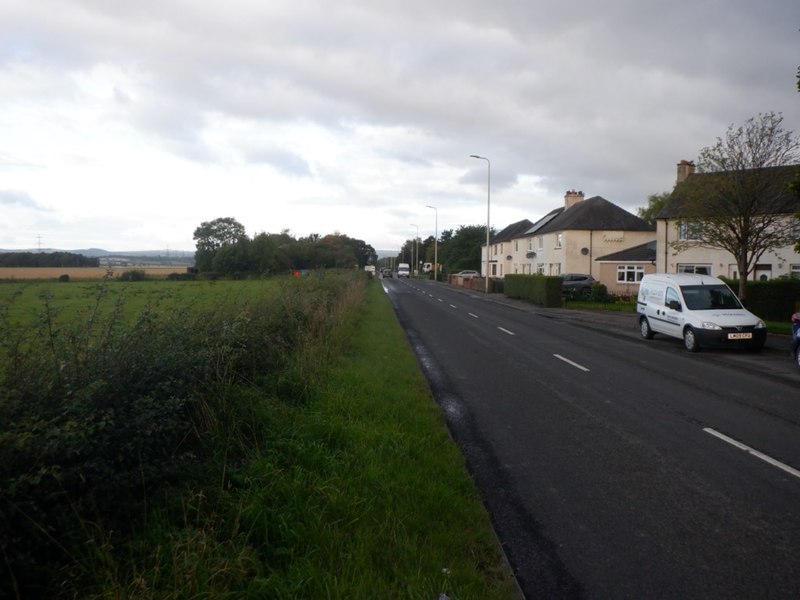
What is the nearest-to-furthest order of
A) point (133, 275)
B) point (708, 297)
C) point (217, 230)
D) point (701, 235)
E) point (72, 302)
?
point (72, 302) → point (133, 275) → point (708, 297) → point (701, 235) → point (217, 230)

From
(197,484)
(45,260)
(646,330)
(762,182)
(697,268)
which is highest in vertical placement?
(762,182)

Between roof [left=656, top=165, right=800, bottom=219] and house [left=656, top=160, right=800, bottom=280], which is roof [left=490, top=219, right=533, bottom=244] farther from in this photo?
roof [left=656, top=165, right=800, bottom=219]

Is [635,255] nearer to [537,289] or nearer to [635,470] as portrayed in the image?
[537,289]

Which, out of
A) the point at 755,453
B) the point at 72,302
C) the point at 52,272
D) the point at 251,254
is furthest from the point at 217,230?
the point at 755,453

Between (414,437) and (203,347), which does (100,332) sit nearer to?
(203,347)

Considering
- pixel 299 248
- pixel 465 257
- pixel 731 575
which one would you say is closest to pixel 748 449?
pixel 731 575

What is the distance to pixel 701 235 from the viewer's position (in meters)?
25.6

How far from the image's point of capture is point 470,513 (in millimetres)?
5152

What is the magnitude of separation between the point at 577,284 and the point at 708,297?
95.4ft

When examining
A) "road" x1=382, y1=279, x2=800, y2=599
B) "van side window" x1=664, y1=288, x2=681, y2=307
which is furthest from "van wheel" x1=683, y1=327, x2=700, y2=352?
"road" x1=382, y1=279, x2=800, y2=599

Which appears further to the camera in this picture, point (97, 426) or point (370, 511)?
point (370, 511)

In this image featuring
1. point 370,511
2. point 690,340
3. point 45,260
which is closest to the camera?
point 370,511

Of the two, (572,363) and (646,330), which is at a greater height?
(646,330)

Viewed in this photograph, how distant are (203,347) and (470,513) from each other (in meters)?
3.09
